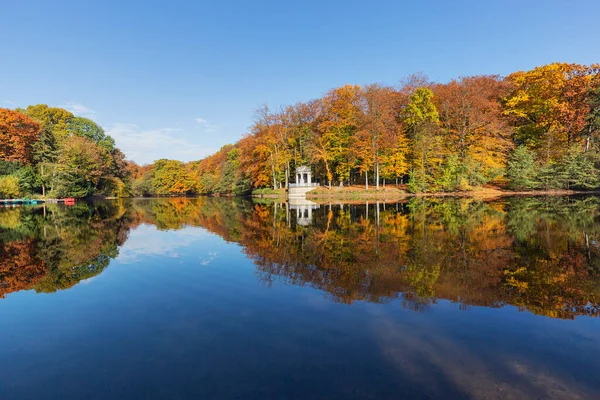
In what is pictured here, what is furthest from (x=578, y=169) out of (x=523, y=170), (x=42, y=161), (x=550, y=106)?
(x=42, y=161)

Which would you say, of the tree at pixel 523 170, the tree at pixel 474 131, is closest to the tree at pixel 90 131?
the tree at pixel 474 131

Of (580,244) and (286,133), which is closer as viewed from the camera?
(580,244)

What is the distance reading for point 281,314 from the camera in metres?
5.85

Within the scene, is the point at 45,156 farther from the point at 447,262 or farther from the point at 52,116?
the point at 447,262

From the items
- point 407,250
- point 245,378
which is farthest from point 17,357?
point 407,250

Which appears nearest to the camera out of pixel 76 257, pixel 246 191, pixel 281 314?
pixel 281 314

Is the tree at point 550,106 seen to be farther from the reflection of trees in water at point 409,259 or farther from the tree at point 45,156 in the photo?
the tree at point 45,156

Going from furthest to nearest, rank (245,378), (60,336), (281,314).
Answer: (281,314)
(60,336)
(245,378)

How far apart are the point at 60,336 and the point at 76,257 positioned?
23.4 feet

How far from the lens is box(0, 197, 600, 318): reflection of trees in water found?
664cm

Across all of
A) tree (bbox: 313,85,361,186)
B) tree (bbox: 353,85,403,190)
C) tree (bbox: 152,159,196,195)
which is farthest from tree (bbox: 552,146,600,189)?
tree (bbox: 152,159,196,195)

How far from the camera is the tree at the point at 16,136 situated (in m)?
49.8

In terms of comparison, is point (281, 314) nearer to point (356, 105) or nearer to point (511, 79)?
point (356, 105)

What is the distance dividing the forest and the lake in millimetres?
33013
